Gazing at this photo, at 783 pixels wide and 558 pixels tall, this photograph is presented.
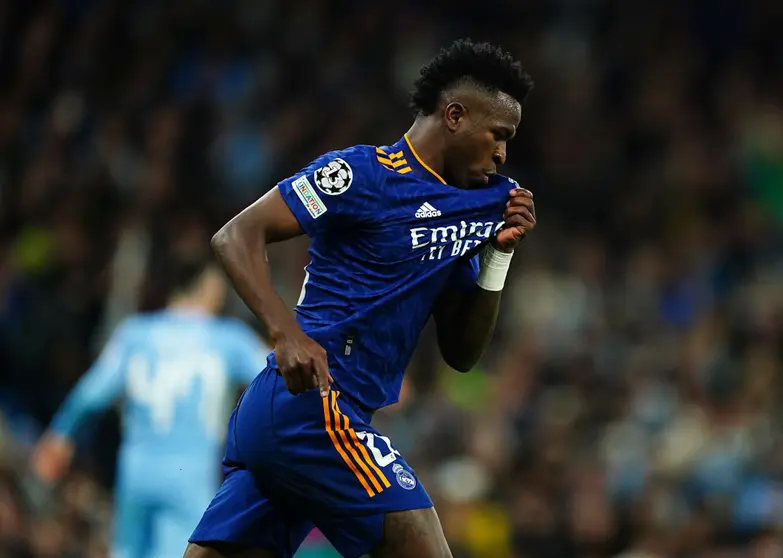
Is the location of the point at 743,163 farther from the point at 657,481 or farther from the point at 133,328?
the point at 133,328

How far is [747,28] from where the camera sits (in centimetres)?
1295

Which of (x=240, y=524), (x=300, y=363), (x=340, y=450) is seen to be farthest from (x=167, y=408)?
(x=300, y=363)

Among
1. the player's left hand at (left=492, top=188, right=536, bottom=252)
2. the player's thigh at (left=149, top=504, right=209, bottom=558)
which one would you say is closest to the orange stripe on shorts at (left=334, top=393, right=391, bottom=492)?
the player's left hand at (left=492, top=188, right=536, bottom=252)

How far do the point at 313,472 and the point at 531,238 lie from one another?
7509 mm

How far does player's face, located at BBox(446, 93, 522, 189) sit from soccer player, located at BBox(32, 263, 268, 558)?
3.54 m

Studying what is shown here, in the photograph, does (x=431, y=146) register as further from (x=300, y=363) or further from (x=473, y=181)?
(x=300, y=363)

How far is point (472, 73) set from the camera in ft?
14.4

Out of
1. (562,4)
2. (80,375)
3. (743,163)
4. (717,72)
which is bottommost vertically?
(80,375)

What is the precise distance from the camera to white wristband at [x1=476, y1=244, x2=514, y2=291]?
455 cm

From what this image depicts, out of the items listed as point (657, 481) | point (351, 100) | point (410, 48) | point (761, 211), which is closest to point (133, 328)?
point (657, 481)

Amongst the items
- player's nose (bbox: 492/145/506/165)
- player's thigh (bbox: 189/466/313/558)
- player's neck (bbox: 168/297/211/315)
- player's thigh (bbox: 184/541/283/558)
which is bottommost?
player's thigh (bbox: 184/541/283/558)

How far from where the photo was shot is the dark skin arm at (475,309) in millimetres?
4469

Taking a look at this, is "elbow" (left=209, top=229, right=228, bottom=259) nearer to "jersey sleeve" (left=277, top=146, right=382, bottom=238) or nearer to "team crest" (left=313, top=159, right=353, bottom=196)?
"jersey sleeve" (left=277, top=146, right=382, bottom=238)

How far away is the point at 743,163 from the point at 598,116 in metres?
1.34
